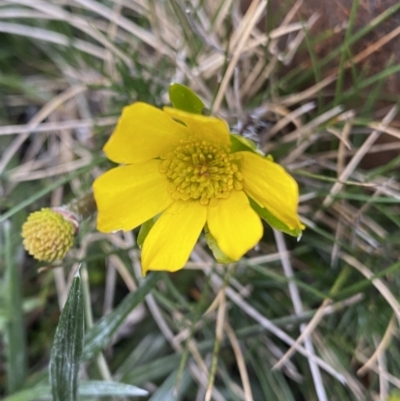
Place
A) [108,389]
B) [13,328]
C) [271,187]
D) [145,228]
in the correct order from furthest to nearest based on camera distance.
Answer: [13,328]
[108,389]
[145,228]
[271,187]

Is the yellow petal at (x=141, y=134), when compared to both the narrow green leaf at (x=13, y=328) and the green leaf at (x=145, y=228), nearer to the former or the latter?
the green leaf at (x=145, y=228)

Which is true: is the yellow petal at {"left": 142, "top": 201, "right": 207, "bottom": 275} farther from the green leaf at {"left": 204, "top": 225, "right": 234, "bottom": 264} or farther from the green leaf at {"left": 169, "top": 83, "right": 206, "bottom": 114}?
the green leaf at {"left": 169, "top": 83, "right": 206, "bottom": 114}

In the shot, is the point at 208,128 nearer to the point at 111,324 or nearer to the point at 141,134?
the point at 141,134

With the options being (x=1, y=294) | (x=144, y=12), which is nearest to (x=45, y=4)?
(x=144, y=12)

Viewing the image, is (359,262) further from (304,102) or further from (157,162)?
(157,162)

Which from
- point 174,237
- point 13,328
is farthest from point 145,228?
point 13,328

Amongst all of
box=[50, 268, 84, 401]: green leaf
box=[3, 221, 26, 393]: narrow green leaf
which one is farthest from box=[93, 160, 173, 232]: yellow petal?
box=[3, 221, 26, 393]: narrow green leaf

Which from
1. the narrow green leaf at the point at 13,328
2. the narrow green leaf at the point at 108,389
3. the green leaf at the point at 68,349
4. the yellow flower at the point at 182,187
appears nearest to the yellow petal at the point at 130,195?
the yellow flower at the point at 182,187
